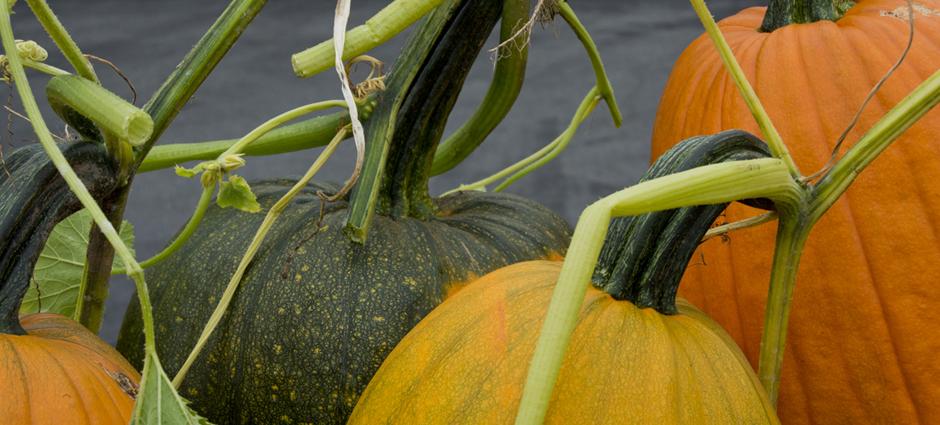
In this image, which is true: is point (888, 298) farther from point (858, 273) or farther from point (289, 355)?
point (289, 355)

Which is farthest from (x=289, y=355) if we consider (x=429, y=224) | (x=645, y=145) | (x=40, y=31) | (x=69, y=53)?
(x=40, y=31)

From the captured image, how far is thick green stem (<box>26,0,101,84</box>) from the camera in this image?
880 mm

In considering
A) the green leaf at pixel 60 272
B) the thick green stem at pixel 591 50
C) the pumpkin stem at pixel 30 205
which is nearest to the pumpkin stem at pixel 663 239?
the thick green stem at pixel 591 50

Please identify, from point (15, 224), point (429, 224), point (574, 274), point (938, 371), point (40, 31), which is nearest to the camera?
point (574, 274)

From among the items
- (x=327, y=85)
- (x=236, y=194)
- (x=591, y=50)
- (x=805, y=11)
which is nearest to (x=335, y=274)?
(x=236, y=194)

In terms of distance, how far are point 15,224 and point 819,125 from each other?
731mm

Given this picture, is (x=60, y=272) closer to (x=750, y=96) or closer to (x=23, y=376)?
(x=23, y=376)

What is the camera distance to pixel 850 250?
3.44 feet

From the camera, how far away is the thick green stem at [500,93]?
120 centimetres

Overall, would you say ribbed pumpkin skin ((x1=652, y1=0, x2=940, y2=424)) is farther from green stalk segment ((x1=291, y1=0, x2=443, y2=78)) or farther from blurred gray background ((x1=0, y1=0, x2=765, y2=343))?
blurred gray background ((x1=0, y1=0, x2=765, y2=343))

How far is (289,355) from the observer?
1075 millimetres

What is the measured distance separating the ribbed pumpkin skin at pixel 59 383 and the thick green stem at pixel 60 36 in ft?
0.72

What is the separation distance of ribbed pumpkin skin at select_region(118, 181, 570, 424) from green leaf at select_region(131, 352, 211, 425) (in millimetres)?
270

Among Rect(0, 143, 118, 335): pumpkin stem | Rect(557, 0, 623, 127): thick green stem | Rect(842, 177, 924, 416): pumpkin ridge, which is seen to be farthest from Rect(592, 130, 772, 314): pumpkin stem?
Rect(0, 143, 118, 335): pumpkin stem
